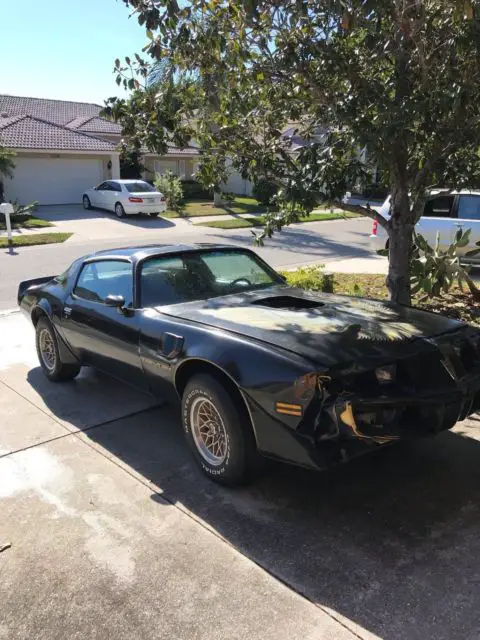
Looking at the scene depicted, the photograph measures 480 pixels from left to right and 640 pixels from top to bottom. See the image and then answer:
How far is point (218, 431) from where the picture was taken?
138 inches

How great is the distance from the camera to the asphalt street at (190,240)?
12.8 m

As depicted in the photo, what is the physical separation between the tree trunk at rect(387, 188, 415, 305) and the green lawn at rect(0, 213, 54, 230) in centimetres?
1726

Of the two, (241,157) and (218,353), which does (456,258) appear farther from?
(218,353)

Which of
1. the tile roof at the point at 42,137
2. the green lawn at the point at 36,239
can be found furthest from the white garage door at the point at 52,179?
the green lawn at the point at 36,239

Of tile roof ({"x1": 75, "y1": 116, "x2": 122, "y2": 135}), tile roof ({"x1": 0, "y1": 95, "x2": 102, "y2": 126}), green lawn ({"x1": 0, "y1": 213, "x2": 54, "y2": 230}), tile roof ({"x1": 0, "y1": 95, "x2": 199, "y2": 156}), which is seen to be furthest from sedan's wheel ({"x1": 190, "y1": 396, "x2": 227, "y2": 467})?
tile roof ({"x1": 0, "y1": 95, "x2": 102, "y2": 126})

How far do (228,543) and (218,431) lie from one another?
0.71 m

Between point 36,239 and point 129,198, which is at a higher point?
point 129,198

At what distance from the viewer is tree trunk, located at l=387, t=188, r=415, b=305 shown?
5.84 meters

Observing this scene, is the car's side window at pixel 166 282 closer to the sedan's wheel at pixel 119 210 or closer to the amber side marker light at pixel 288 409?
the amber side marker light at pixel 288 409

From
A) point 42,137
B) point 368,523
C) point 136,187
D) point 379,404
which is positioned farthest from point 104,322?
point 42,137

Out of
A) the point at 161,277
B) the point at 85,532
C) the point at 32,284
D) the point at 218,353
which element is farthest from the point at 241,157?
the point at 85,532

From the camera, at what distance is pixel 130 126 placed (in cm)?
572

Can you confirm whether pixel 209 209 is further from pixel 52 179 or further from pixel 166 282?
pixel 166 282

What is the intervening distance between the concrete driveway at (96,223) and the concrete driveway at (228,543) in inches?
608
